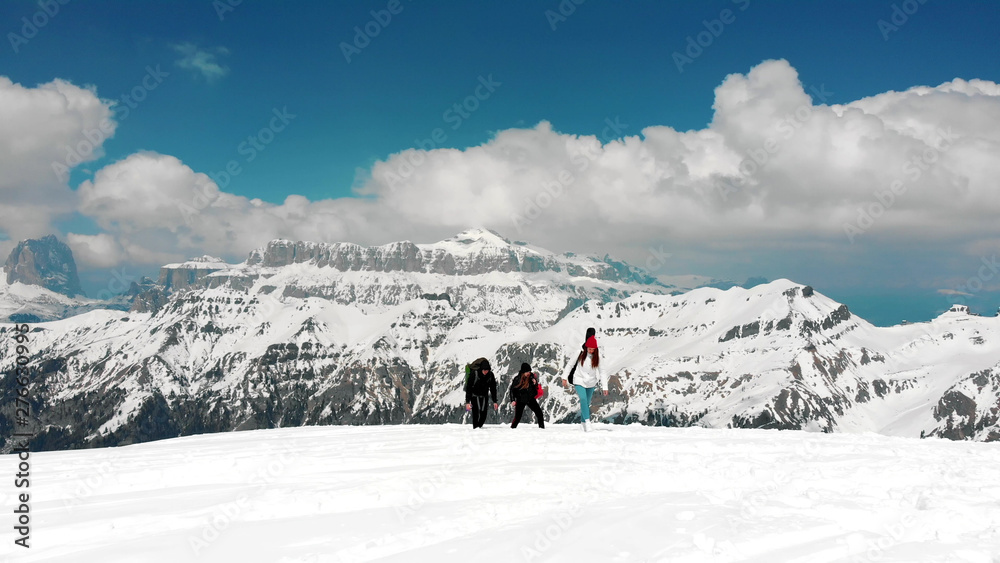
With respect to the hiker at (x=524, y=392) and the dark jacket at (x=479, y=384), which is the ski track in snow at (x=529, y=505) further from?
the dark jacket at (x=479, y=384)

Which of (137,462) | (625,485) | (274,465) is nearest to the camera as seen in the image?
(625,485)

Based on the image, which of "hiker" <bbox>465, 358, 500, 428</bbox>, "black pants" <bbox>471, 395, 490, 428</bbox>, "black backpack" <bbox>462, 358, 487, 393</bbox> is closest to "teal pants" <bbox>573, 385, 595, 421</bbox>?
"hiker" <bbox>465, 358, 500, 428</bbox>

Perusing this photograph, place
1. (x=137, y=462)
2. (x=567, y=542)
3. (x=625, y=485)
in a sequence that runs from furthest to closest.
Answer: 1. (x=137, y=462)
2. (x=625, y=485)
3. (x=567, y=542)

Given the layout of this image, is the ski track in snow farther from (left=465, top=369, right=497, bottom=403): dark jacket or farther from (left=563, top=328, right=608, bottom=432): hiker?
(left=465, top=369, right=497, bottom=403): dark jacket

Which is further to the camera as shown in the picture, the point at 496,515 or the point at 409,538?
the point at 496,515

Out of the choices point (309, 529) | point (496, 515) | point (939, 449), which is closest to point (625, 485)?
point (496, 515)

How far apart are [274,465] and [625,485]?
9.33 metres

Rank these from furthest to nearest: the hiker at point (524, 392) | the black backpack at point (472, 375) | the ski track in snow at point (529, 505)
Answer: the black backpack at point (472, 375) → the hiker at point (524, 392) → the ski track in snow at point (529, 505)

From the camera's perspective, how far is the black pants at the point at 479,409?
24.2 m

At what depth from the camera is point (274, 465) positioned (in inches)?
617

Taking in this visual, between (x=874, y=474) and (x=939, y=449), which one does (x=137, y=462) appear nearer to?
(x=874, y=474)

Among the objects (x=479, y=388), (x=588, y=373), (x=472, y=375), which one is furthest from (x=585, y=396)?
(x=472, y=375)

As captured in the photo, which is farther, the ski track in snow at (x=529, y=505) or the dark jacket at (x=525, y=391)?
the dark jacket at (x=525, y=391)

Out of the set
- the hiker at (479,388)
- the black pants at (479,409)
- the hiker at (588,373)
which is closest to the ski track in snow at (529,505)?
the hiker at (588,373)
